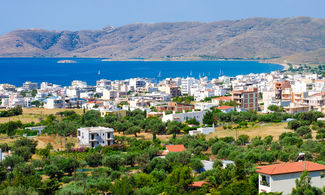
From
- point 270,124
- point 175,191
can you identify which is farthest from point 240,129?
point 175,191

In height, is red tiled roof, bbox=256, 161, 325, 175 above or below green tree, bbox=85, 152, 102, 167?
above

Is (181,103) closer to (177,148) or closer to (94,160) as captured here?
(177,148)

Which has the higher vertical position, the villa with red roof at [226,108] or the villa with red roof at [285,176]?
the villa with red roof at [226,108]

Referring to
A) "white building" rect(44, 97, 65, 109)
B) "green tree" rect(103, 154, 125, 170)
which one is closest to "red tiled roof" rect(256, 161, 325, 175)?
"green tree" rect(103, 154, 125, 170)

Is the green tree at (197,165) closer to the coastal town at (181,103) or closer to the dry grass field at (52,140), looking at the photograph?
the dry grass field at (52,140)

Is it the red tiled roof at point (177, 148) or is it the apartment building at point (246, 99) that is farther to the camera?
the apartment building at point (246, 99)

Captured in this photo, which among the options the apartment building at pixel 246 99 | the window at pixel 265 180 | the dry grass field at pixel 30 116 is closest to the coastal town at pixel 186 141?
the window at pixel 265 180

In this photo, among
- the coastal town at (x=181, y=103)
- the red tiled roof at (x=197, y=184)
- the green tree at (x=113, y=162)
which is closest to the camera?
the red tiled roof at (x=197, y=184)

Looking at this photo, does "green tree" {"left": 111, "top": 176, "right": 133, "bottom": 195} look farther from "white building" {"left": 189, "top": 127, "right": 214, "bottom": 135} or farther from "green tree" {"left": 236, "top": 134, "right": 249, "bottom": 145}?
"white building" {"left": 189, "top": 127, "right": 214, "bottom": 135}

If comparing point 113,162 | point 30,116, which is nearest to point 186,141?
point 113,162
